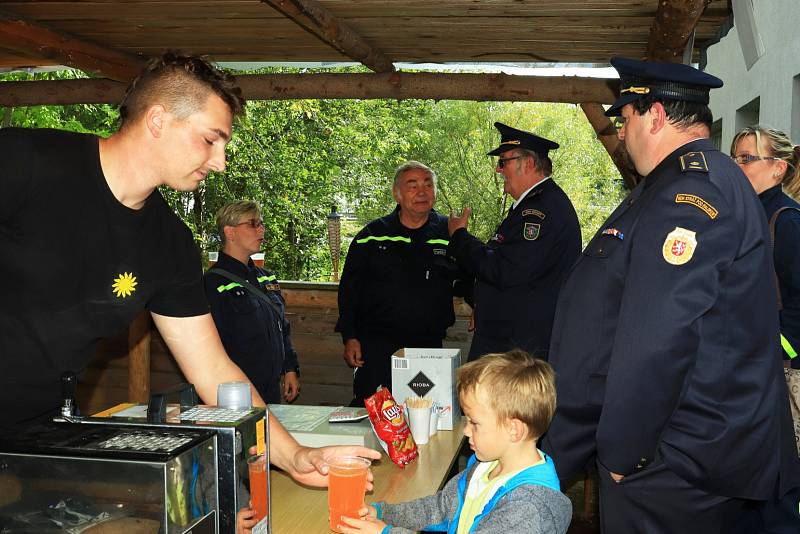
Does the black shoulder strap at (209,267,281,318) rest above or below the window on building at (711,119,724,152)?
below

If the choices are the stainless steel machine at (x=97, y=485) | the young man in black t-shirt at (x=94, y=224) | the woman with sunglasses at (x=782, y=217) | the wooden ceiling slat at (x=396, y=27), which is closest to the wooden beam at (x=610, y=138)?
the wooden ceiling slat at (x=396, y=27)

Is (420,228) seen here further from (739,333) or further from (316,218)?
(316,218)

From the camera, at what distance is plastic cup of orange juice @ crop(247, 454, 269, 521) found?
136 cm

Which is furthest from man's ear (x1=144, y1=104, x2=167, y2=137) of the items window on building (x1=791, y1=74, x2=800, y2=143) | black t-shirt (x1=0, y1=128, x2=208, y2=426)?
window on building (x1=791, y1=74, x2=800, y2=143)

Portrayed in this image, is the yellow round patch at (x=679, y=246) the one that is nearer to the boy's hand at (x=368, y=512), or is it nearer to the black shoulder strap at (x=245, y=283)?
the boy's hand at (x=368, y=512)

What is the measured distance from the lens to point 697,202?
2.04m

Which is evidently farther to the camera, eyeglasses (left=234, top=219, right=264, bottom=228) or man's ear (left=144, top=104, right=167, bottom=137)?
eyeglasses (left=234, top=219, right=264, bottom=228)

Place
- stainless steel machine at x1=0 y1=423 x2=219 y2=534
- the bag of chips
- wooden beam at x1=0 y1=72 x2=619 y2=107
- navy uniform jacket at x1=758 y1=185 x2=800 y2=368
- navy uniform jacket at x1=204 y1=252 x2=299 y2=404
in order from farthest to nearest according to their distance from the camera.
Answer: wooden beam at x1=0 y1=72 x2=619 y2=107 < navy uniform jacket at x1=204 y1=252 x2=299 y2=404 < navy uniform jacket at x1=758 y1=185 x2=800 y2=368 < the bag of chips < stainless steel machine at x1=0 y1=423 x2=219 y2=534

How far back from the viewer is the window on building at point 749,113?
865 cm

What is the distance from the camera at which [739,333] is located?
6.77 ft

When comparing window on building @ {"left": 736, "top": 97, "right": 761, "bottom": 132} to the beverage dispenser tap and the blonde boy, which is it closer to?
the blonde boy

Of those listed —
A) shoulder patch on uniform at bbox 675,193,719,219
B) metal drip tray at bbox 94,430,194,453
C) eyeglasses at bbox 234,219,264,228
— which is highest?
eyeglasses at bbox 234,219,264,228

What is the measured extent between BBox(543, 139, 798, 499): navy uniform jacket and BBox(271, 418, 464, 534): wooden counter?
55cm

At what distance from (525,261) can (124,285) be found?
234 centimetres
